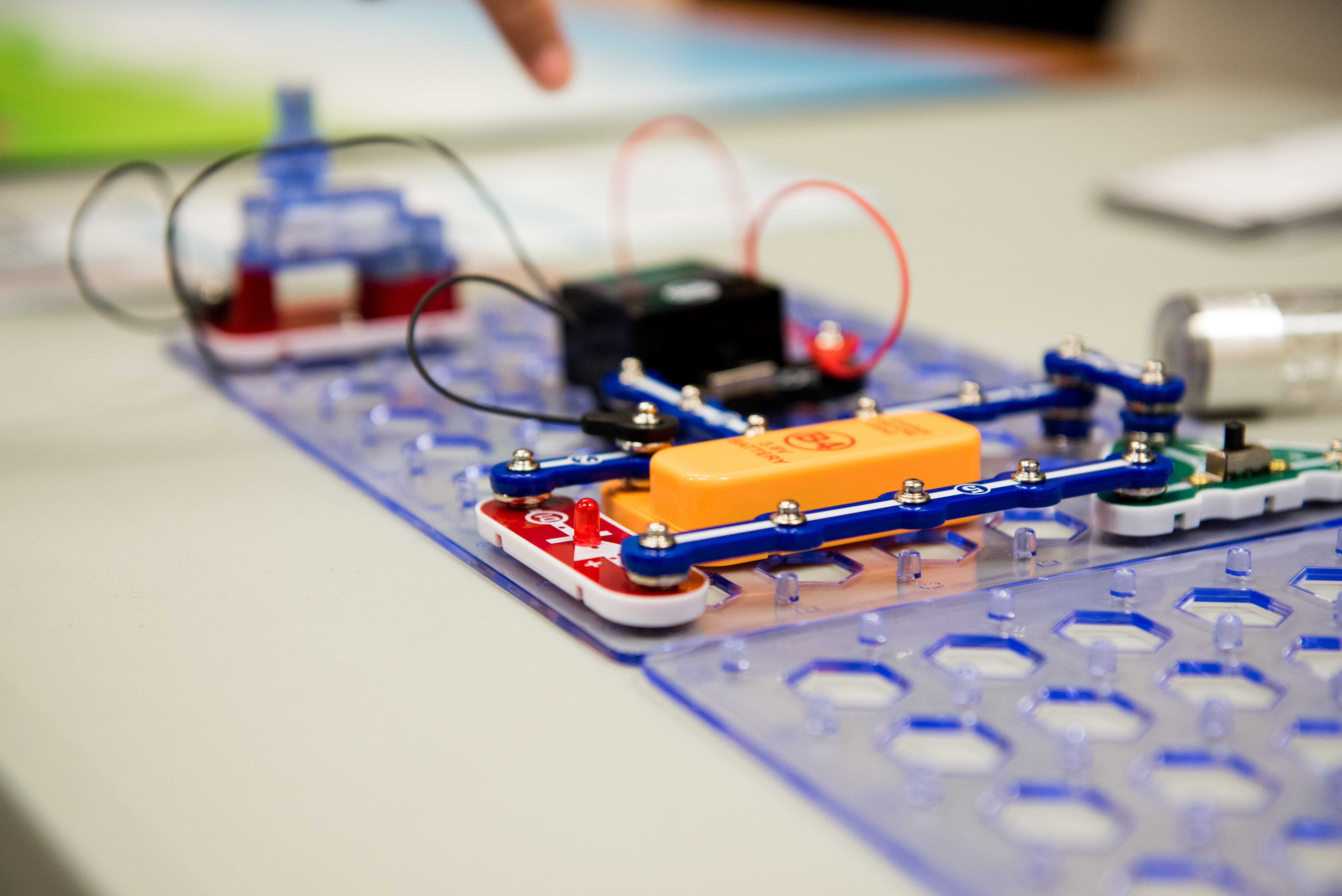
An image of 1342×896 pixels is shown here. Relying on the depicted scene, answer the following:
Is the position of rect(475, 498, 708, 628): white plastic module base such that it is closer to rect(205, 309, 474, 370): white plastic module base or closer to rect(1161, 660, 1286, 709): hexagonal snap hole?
rect(1161, 660, 1286, 709): hexagonal snap hole

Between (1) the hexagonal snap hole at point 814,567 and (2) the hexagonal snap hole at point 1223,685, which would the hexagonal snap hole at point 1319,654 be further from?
(1) the hexagonal snap hole at point 814,567

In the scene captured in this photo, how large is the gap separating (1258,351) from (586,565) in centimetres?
51

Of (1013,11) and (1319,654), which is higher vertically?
(1013,11)

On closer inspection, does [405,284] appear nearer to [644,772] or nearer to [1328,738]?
[644,772]

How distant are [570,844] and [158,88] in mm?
1727

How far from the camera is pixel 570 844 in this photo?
1.65 ft

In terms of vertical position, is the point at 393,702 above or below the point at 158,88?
below

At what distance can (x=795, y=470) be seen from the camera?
2.33ft

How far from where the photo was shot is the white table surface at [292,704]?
496 mm

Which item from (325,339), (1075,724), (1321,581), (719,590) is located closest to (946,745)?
(1075,724)

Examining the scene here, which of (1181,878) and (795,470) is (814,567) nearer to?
(795,470)

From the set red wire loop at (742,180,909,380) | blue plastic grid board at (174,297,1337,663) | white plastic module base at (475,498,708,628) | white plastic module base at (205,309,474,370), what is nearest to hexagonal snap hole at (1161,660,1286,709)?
blue plastic grid board at (174,297,1337,663)

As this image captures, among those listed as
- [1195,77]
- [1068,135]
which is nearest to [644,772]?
[1068,135]

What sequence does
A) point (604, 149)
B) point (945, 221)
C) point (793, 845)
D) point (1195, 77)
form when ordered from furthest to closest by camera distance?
point (1195, 77) < point (604, 149) < point (945, 221) < point (793, 845)
